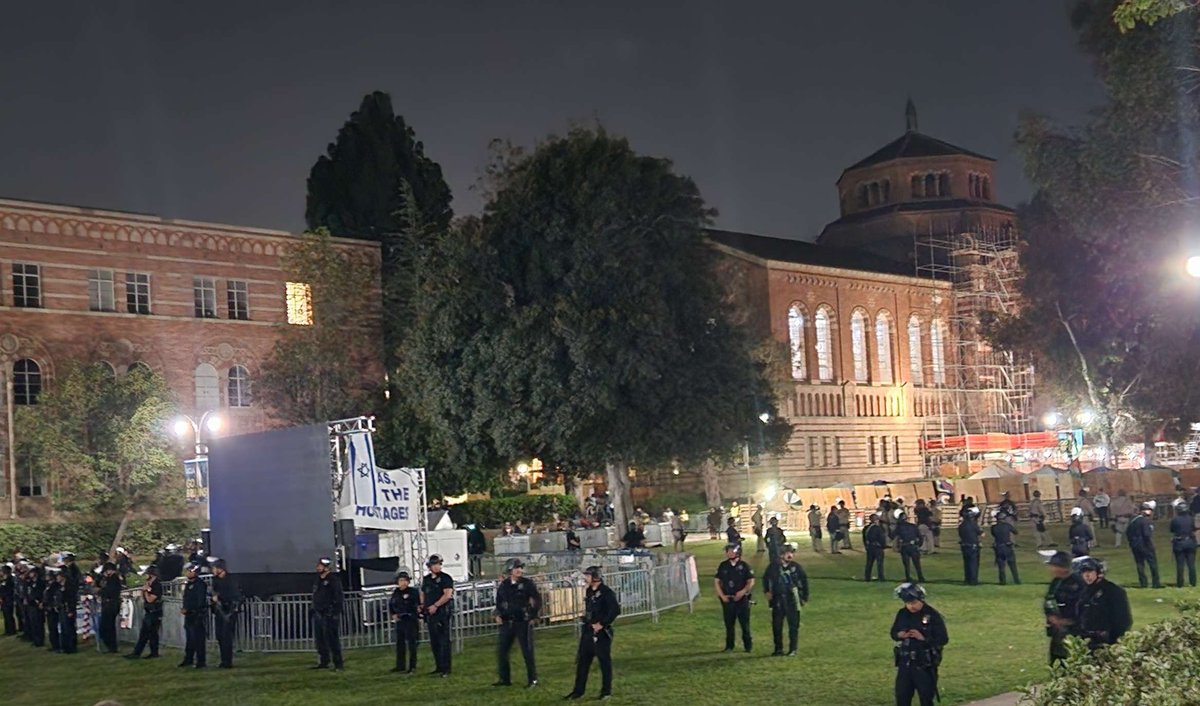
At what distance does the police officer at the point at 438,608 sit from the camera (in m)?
16.9

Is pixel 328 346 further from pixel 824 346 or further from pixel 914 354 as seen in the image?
pixel 914 354

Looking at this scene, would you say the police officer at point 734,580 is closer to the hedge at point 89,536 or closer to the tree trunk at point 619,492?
the tree trunk at point 619,492

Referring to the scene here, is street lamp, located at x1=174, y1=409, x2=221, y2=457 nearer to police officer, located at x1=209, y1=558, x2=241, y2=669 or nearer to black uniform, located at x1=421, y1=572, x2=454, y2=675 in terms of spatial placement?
police officer, located at x1=209, y1=558, x2=241, y2=669

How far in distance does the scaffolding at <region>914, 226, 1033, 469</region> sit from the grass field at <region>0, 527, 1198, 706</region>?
191 ft

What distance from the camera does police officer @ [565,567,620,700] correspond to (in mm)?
14672

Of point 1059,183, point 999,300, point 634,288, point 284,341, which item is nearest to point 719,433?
point 634,288

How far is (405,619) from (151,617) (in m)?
5.88

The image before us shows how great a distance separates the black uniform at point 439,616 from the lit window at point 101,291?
3727 centimetres

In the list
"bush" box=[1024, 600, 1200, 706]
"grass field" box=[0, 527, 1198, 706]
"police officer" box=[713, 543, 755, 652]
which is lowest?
"grass field" box=[0, 527, 1198, 706]

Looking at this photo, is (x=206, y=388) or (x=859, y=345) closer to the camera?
(x=206, y=388)

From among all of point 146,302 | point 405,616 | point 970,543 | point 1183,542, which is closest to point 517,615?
point 405,616

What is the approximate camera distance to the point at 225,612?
19.0 metres

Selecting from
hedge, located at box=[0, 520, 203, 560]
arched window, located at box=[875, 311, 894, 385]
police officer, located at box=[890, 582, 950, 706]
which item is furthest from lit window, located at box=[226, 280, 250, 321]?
police officer, located at box=[890, 582, 950, 706]

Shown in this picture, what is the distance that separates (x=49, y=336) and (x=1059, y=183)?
3703 centimetres
